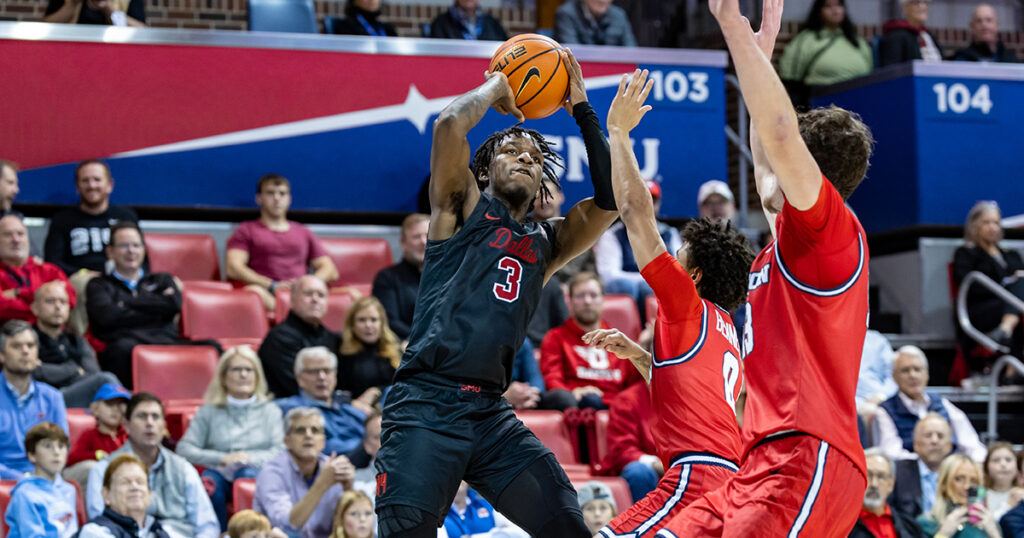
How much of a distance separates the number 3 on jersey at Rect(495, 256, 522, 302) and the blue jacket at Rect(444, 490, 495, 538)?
298 centimetres

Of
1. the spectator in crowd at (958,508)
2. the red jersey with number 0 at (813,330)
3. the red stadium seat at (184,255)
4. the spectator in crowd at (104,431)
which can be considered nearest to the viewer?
the red jersey with number 0 at (813,330)

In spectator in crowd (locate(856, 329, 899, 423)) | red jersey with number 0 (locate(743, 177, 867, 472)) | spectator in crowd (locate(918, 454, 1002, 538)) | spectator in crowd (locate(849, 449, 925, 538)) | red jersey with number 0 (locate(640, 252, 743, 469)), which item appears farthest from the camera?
spectator in crowd (locate(856, 329, 899, 423))

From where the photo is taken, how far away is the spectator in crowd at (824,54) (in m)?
12.0

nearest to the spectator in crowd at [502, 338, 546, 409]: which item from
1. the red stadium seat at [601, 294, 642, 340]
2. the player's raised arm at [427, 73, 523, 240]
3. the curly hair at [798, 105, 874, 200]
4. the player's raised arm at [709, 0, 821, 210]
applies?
the red stadium seat at [601, 294, 642, 340]

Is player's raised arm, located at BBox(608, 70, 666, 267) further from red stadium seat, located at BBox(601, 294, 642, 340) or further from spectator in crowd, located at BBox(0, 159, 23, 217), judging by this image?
spectator in crowd, located at BBox(0, 159, 23, 217)

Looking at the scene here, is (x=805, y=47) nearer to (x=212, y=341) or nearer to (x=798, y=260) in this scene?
(x=212, y=341)

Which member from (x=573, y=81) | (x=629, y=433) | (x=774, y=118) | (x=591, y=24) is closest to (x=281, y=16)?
(x=591, y=24)

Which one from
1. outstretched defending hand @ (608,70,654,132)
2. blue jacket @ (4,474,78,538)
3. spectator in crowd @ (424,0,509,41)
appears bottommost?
blue jacket @ (4,474,78,538)

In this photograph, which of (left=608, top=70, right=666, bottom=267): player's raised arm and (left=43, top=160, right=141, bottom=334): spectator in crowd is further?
(left=43, top=160, right=141, bottom=334): spectator in crowd

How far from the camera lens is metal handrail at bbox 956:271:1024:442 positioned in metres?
9.79

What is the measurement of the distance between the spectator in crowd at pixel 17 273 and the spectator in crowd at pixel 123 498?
6.04ft

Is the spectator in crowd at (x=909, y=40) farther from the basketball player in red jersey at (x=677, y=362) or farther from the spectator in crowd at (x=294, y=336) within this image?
the basketball player in red jersey at (x=677, y=362)

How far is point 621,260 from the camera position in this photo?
10281 millimetres

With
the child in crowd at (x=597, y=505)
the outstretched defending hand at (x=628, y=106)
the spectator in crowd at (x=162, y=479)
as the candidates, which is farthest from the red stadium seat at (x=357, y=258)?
the outstretched defending hand at (x=628, y=106)
